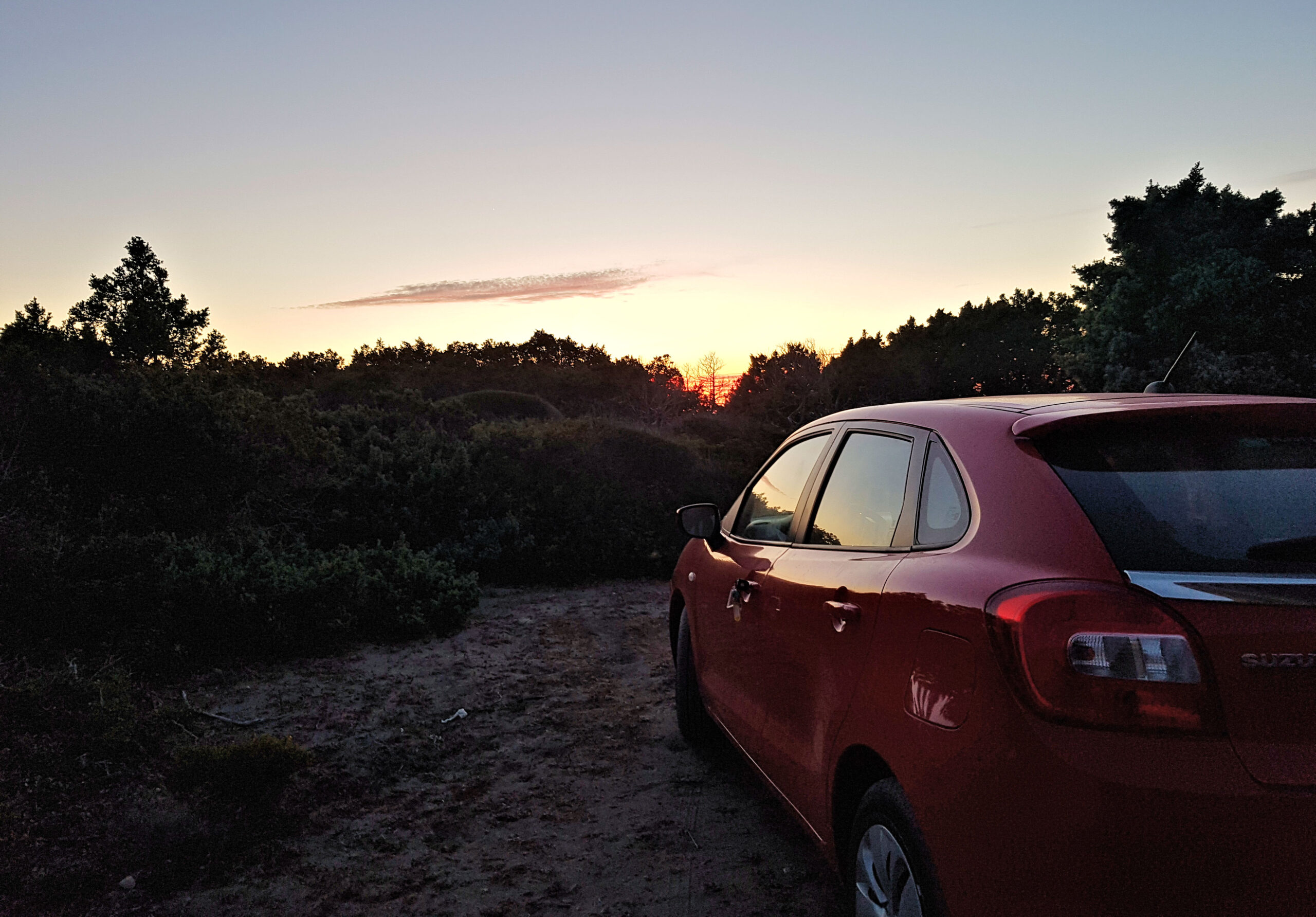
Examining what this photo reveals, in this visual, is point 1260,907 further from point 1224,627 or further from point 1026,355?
point 1026,355

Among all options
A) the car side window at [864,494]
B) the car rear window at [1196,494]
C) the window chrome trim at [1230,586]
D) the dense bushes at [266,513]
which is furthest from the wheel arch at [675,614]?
the dense bushes at [266,513]

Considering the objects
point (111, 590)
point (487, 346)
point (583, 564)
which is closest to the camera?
point (111, 590)

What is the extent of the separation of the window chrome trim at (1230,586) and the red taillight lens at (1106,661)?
48 millimetres

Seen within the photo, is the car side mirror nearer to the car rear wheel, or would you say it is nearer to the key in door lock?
the key in door lock

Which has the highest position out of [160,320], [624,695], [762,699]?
[160,320]

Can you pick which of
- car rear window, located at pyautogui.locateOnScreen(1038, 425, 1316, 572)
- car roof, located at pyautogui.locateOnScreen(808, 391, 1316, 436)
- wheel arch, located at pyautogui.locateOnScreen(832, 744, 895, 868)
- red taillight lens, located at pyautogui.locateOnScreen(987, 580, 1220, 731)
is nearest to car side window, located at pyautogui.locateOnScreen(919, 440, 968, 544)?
car roof, located at pyautogui.locateOnScreen(808, 391, 1316, 436)

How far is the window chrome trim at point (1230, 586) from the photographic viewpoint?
1761 mm

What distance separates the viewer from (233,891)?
12.3 ft

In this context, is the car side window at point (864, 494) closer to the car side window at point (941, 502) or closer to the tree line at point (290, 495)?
the car side window at point (941, 502)

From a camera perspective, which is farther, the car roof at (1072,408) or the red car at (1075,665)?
the car roof at (1072,408)

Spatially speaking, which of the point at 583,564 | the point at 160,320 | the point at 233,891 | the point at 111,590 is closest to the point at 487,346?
the point at 160,320

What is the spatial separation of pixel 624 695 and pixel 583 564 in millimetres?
5416

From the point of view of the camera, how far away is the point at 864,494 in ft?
10.2

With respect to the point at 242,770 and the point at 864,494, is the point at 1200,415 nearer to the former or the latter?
the point at 864,494
